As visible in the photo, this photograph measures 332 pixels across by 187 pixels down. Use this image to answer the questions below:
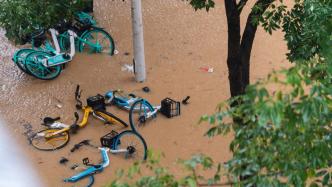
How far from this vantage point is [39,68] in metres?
8.33

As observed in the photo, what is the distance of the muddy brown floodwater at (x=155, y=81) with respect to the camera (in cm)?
686

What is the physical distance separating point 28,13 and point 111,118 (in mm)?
1999

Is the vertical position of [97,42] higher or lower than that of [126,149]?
higher

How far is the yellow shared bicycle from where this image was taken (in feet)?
23.0

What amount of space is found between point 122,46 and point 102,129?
2625 mm

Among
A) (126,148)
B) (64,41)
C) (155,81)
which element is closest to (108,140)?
(126,148)

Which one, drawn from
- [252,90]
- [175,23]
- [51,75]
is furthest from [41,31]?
[252,90]

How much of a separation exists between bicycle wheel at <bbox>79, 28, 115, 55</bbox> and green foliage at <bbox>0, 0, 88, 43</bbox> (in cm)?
161

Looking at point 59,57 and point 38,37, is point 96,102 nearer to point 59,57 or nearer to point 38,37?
point 59,57

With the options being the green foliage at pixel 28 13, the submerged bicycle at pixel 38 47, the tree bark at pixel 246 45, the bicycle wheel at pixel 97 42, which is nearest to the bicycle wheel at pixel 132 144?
the tree bark at pixel 246 45

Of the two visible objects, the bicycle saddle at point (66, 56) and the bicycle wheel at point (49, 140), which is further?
the bicycle saddle at point (66, 56)

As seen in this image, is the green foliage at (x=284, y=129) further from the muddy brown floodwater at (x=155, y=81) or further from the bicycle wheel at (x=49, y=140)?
the bicycle wheel at (x=49, y=140)

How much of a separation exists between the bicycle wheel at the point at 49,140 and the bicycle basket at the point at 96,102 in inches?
26.1

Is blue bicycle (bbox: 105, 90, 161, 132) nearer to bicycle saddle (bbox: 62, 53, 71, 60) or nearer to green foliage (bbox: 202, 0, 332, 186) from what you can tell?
bicycle saddle (bbox: 62, 53, 71, 60)
